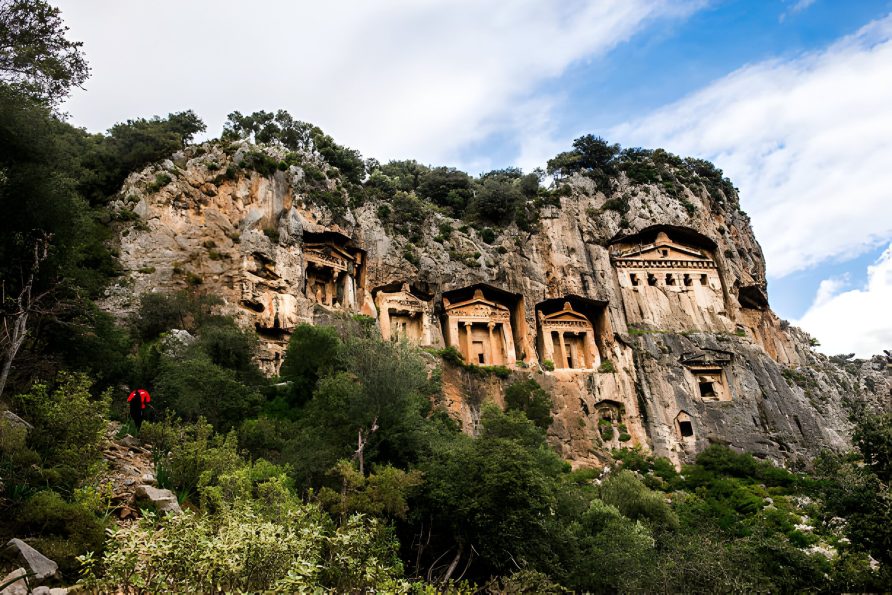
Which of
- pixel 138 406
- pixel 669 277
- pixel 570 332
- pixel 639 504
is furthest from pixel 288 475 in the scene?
pixel 669 277

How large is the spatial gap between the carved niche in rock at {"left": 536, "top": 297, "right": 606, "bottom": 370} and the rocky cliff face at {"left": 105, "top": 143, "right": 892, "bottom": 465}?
110mm

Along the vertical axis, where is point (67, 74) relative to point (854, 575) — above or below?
above

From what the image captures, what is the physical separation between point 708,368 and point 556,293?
35.9 feet

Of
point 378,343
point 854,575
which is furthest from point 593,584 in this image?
point 378,343

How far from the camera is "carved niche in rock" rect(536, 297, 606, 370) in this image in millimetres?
39188

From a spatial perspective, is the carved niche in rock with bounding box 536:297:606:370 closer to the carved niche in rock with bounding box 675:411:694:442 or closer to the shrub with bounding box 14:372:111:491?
the carved niche in rock with bounding box 675:411:694:442

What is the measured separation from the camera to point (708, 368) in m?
37.7

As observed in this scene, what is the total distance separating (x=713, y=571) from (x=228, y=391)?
51.1 ft

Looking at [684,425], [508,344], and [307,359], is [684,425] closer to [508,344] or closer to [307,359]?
[508,344]

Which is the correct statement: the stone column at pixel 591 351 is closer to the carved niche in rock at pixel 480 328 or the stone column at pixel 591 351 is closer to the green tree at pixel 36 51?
the carved niche in rock at pixel 480 328

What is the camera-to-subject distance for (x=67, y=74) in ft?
49.4

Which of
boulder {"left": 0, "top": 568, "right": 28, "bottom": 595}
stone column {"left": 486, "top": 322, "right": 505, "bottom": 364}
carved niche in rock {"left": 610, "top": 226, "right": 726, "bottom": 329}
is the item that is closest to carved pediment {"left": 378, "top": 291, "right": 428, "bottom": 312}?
stone column {"left": 486, "top": 322, "right": 505, "bottom": 364}

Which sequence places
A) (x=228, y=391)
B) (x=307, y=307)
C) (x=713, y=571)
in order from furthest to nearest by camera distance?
1. (x=307, y=307)
2. (x=228, y=391)
3. (x=713, y=571)

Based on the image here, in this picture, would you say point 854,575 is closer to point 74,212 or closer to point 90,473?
point 90,473
